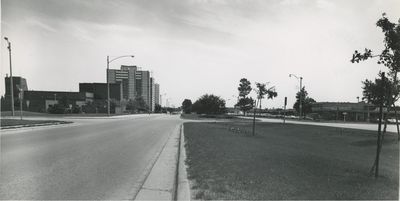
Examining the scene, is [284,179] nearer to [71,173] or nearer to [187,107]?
[71,173]

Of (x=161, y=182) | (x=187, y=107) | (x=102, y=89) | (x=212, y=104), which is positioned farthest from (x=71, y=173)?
(x=102, y=89)

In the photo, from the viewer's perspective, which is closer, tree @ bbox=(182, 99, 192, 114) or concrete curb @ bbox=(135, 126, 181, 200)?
concrete curb @ bbox=(135, 126, 181, 200)

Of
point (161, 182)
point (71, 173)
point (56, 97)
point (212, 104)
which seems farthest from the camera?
point (56, 97)

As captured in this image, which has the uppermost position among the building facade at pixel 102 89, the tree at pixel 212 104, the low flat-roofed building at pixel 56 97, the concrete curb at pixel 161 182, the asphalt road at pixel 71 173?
the building facade at pixel 102 89

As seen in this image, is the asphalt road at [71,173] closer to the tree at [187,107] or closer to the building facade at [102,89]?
the tree at [187,107]

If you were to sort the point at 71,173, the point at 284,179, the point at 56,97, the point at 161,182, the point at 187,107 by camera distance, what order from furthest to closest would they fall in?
1. the point at 187,107
2. the point at 56,97
3. the point at 71,173
4. the point at 161,182
5. the point at 284,179

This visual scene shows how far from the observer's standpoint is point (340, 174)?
7.89 metres

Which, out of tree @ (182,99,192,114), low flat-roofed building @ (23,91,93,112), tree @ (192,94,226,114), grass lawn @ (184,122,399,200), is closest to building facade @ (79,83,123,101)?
tree @ (182,99,192,114)

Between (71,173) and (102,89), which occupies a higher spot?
(102,89)

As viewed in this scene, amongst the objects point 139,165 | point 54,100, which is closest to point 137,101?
point 54,100

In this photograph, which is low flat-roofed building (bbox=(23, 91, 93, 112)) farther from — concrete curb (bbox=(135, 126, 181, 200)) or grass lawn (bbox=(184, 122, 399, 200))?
grass lawn (bbox=(184, 122, 399, 200))

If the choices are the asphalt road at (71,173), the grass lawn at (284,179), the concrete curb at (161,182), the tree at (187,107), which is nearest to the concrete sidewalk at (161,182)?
the concrete curb at (161,182)

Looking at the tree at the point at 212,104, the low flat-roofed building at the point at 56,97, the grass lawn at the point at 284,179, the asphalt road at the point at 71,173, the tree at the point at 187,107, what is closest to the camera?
the grass lawn at the point at 284,179

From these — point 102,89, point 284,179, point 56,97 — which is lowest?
point 284,179
